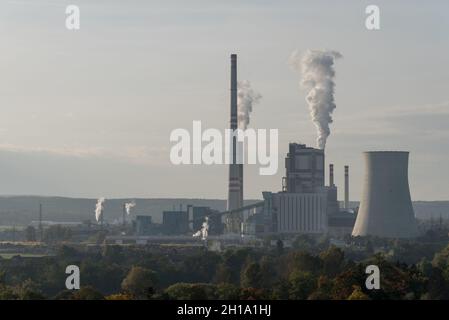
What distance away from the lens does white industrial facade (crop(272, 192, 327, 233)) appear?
146m

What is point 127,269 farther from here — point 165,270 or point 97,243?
point 97,243

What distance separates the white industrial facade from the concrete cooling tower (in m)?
22.1

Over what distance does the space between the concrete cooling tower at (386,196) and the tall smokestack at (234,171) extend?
20117 mm

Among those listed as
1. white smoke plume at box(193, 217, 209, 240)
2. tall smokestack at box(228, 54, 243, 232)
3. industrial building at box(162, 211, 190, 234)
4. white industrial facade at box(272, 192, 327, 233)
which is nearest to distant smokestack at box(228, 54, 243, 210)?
tall smokestack at box(228, 54, 243, 232)

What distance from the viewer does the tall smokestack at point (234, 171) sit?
5463 inches

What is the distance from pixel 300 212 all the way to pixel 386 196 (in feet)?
117

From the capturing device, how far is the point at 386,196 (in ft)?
371

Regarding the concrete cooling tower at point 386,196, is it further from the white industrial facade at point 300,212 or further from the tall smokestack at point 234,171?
the white industrial facade at point 300,212

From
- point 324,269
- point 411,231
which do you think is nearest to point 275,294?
point 324,269

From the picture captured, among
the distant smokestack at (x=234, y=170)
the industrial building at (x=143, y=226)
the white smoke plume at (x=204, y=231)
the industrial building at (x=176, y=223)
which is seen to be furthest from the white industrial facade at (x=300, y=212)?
the industrial building at (x=143, y=226)

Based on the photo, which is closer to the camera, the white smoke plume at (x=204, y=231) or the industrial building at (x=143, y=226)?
the white smoke plume at (x=204, y=231)

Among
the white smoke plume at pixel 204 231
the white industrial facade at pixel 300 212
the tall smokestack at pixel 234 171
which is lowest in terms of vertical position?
the white smoke plume at pixel 204 231
